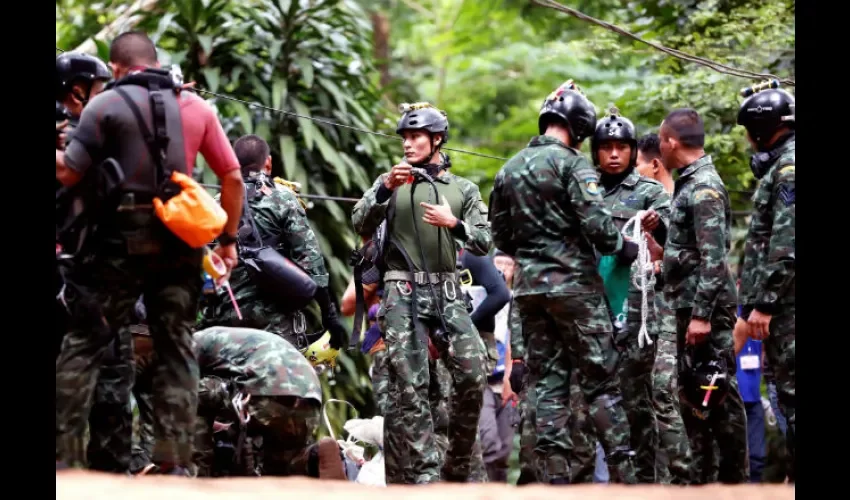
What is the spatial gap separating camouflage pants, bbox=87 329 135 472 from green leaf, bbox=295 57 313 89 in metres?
8.24

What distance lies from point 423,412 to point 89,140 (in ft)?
11.6

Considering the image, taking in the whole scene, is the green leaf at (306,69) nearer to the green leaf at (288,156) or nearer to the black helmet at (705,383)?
the green leaf at (288,156)

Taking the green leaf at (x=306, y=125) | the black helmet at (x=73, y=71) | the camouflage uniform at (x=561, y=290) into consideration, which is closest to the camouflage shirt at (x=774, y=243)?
the camouflage uniform at (x=561, y=290)

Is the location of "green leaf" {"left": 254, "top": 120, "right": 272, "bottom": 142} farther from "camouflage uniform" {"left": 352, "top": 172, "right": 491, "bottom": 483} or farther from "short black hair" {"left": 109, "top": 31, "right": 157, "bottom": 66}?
"short black hair" {"left": 109, "top": 31, "right": 157, "bottom": 66}

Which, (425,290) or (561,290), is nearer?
(561,290)

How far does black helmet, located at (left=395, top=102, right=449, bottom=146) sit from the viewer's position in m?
9.77

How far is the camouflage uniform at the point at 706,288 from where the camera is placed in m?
8.89

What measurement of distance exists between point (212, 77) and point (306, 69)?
3.79ft

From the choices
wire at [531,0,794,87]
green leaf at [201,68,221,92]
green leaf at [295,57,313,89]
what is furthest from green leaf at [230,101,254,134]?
wire at [531,0,794,87]

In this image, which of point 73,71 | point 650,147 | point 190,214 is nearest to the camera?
point 190,214

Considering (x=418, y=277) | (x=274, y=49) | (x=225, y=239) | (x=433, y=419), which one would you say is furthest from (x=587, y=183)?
(x=274, y=49)

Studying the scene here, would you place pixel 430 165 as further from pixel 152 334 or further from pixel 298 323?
pixel 152 334

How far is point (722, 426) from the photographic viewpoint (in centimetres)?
909
